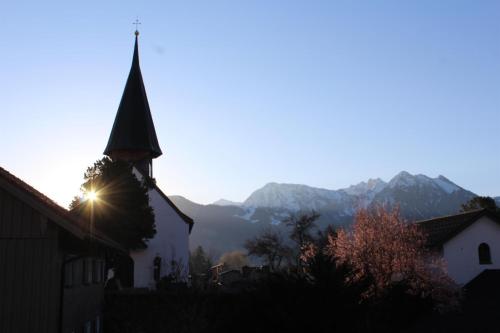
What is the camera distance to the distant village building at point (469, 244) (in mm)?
30797

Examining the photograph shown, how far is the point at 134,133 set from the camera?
4344 cm

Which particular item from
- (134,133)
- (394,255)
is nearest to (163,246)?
(134,133)

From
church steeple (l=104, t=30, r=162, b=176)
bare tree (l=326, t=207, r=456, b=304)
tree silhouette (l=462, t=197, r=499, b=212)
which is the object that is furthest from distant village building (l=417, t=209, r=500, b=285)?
church steeple (l=104, t=30, r=162, b=176)

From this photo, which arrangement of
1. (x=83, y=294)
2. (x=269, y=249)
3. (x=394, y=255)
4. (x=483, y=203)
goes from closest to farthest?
(x=83, y=294) < (x=394, y=255) < (x=483, y=203) < (x=269, y=249)

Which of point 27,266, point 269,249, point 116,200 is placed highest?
point 116,200

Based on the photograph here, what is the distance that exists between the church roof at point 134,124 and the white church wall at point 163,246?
461 centimetres

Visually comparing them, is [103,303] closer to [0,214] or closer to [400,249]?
[0,214]

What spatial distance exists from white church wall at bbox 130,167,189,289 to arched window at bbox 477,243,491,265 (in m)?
18.9

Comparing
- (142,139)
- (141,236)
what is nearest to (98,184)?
(141,236)

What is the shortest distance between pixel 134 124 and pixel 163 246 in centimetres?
994

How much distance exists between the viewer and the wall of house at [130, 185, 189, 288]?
128 ft

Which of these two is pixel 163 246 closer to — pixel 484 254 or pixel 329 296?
pixel 484 254

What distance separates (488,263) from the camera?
31.6 meters

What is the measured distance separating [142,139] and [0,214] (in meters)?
30.6
